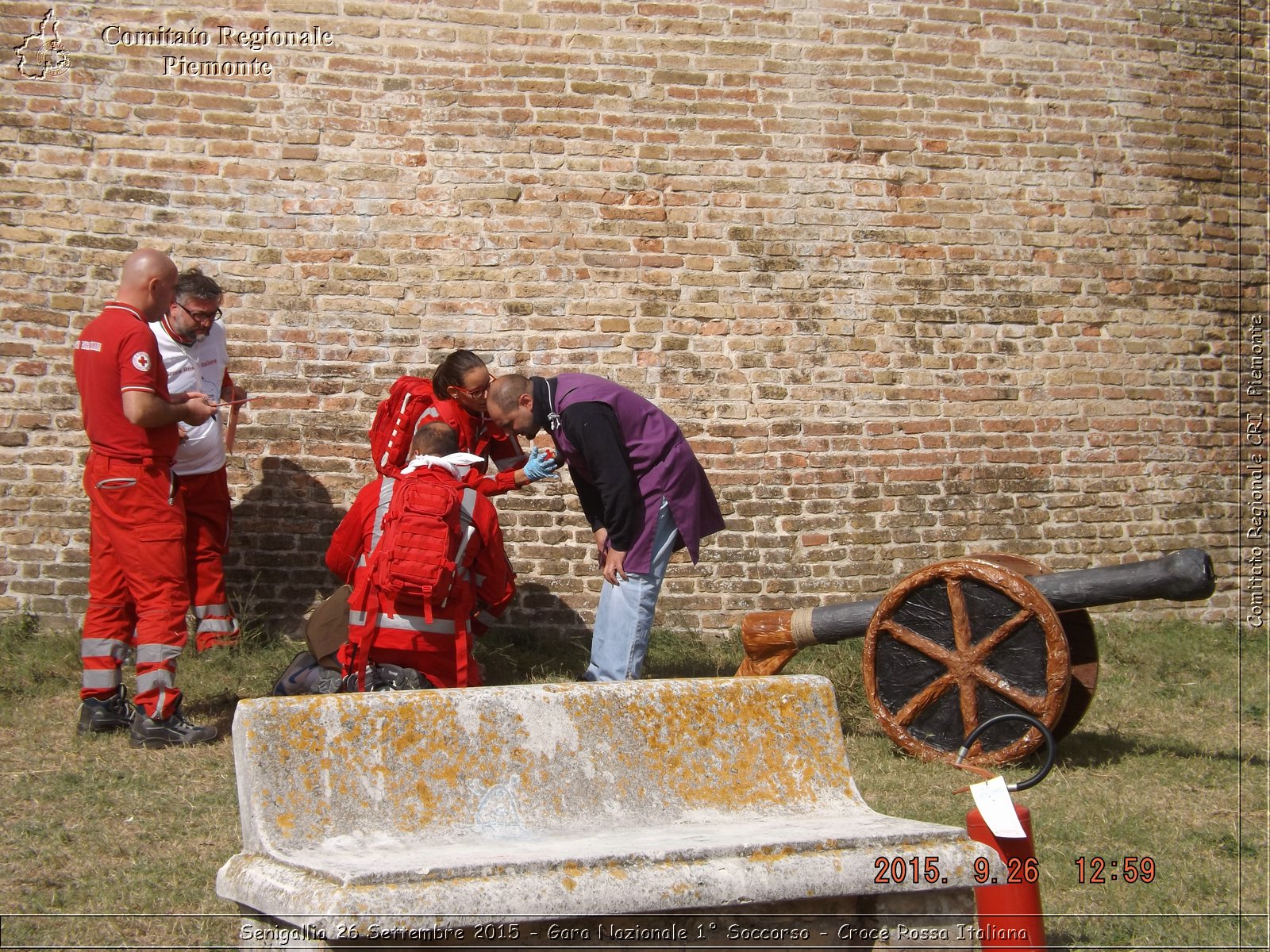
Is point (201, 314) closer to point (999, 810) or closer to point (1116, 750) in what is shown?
point (999, 810)

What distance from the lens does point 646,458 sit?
17.5ft

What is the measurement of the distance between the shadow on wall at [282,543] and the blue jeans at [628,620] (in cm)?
252

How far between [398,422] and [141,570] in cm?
151

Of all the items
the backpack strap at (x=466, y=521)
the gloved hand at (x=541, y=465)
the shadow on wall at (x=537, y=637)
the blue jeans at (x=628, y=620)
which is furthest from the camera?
the shadow on wall at (x=537, y=637)

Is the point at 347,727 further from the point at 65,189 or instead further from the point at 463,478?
the point at 65,189

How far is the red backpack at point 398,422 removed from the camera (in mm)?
6027

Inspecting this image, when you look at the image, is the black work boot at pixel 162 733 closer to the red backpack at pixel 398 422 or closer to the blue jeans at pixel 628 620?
the red backpack at pixel 398 422

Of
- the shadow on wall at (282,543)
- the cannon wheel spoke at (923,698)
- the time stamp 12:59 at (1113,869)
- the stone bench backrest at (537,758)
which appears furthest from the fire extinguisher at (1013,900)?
the shadow on wall at (282,543)

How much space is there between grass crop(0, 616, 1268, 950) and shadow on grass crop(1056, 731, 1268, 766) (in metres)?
0.01

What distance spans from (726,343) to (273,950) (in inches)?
219

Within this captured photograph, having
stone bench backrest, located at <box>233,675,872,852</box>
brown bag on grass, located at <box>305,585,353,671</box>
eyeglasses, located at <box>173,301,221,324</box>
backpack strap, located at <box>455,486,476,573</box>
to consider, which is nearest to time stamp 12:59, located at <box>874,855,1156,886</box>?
stone bench backrest, located at <box>233,675,872,852</box>

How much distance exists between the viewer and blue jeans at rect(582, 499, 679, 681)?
17.2 ft

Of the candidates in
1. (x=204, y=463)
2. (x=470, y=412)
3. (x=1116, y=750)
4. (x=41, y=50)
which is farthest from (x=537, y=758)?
(x=41, y=50)

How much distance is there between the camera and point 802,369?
25.1 feet
